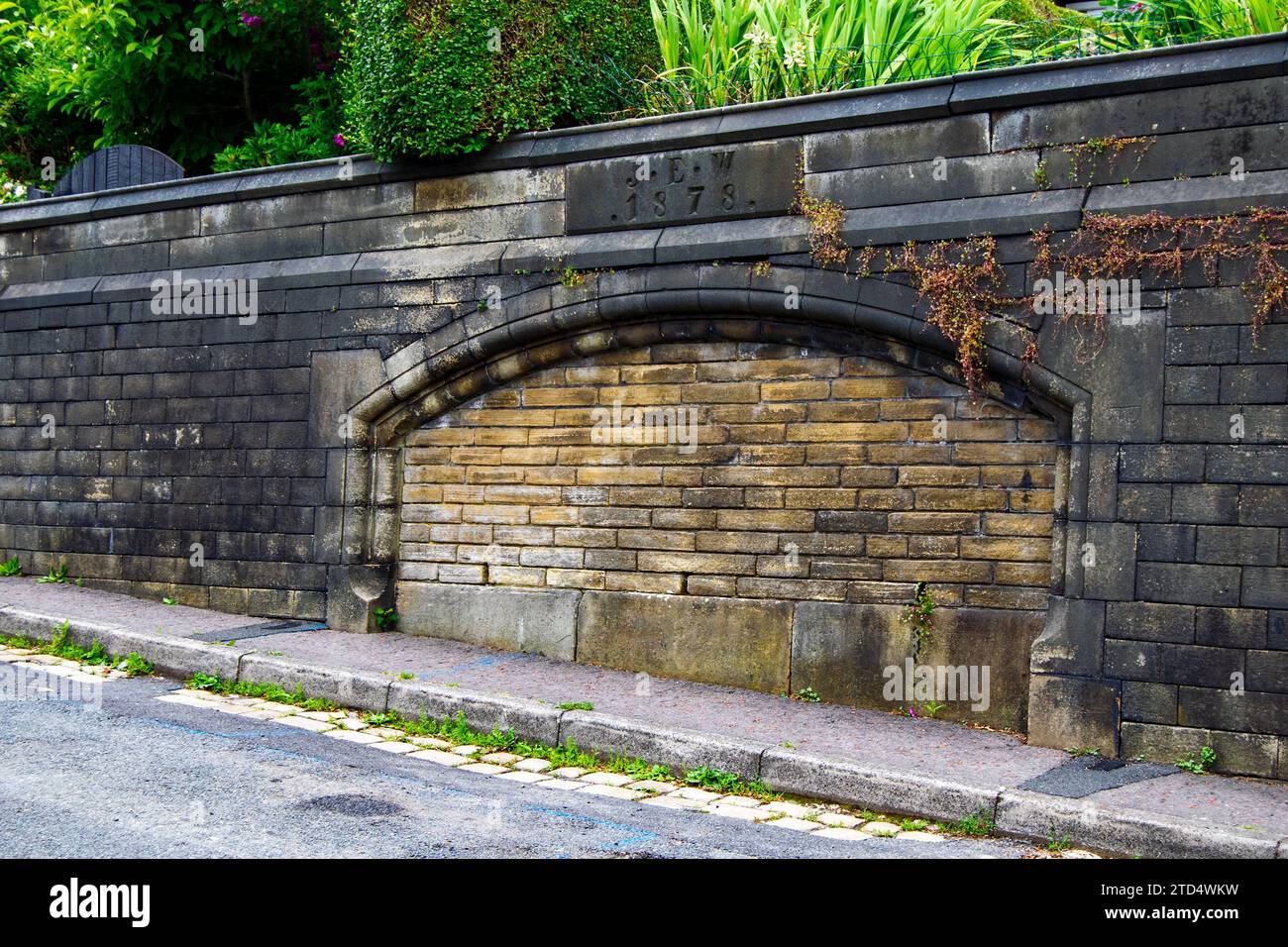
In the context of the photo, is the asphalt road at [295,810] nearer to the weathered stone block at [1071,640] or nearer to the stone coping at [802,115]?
the weathered stone block at [1071,640]

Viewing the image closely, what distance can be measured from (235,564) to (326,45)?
5.55m

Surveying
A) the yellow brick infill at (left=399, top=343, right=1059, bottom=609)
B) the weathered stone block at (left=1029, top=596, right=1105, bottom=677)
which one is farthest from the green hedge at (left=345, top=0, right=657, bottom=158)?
the weathered stone block at (left=1029, top=596, right=1105, bottom=677)

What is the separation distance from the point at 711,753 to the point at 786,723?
→ 71 cm

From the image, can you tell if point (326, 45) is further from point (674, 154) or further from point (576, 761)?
point (576, 761)

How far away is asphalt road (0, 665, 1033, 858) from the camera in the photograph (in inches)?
185

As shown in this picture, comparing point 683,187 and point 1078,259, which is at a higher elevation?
point 683,187

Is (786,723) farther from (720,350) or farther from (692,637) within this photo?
(720,350)

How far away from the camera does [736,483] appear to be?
7.95m

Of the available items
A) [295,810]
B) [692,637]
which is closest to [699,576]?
[692,637]

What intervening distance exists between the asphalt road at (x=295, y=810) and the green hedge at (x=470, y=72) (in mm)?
4382

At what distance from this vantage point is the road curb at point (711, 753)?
5211 mm

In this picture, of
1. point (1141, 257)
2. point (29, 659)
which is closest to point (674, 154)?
point (1141, 257)

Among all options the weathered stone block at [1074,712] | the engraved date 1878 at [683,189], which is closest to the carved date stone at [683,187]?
the engraved date 1878 at [683,189]

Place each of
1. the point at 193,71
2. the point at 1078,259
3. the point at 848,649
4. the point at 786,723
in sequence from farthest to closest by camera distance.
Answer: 1. the point at 193,71
2. the point at 848,649
3. the point at 786,723
4. the point at 1078,259
